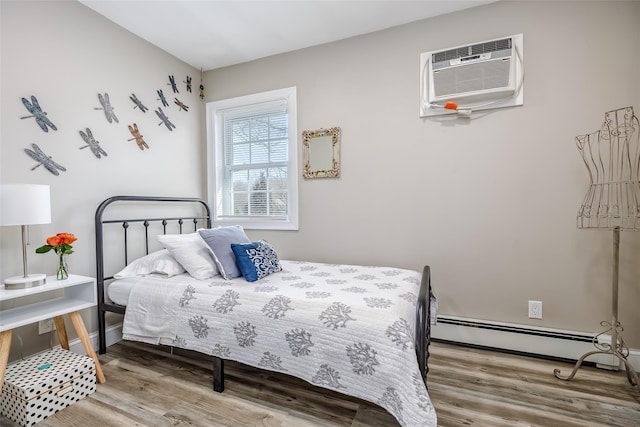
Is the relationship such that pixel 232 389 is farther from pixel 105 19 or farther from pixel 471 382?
pixel 105 19

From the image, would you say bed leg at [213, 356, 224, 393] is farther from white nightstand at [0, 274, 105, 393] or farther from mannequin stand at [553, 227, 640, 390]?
mannequin stand at [553, 227, 640, 390]

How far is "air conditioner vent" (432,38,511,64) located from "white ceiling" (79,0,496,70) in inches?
12.4

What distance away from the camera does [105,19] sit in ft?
8.02

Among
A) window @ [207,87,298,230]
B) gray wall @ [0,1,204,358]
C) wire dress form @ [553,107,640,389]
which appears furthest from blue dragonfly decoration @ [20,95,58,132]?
wire dress form @ [553,107,640,389]

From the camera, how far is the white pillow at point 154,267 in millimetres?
2262

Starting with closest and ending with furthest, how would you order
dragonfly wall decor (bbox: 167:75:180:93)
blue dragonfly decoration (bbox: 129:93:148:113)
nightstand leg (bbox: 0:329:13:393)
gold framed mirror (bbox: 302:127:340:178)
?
1. nightstand leg (bbox: 0:329:13:393)
2. blue dragonfly decoration (bbox: 129:93:148:113)
3. gold framed mirror (bbox: 302:127:340:178)
4. dragonfly wall decor (bbox: 167:75:180:93)

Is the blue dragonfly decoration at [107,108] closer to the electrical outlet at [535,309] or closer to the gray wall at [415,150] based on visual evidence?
the gray wall at [415,150]

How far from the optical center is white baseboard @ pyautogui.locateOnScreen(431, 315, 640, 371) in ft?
6.94

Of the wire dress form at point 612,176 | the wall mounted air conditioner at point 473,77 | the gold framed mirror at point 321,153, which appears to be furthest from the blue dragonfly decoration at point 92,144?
the wire dress form at point 612,176

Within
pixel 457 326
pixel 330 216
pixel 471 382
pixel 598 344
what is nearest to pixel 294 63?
pixel 330 216

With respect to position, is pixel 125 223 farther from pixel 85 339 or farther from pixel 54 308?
pixel 85 339

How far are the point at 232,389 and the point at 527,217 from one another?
2.27m

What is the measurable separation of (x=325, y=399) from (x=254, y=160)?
2291 millimetres

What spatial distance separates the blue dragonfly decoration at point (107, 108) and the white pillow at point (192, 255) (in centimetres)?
103
